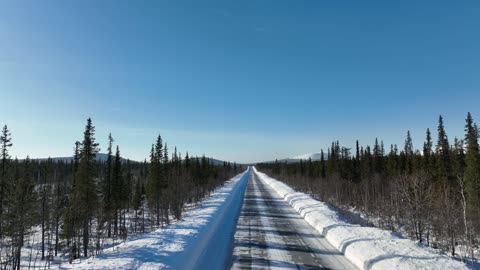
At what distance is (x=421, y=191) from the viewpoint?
72.7ft

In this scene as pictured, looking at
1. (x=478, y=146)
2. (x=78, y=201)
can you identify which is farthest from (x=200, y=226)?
(x=478, y=146)

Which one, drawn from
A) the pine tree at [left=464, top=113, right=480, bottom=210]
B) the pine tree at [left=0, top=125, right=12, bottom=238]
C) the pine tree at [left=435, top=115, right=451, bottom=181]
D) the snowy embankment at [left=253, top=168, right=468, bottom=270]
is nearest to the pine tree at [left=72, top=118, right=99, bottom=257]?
the pine tree at [left=0, top=125, right=12, bottom=238]

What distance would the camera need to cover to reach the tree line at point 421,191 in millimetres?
21703

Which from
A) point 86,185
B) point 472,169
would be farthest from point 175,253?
point 472,169

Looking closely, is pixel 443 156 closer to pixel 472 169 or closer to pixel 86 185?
pixel 472 169

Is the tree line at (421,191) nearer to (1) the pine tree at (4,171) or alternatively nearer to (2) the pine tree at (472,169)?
(2) the pine tree at (472,169)

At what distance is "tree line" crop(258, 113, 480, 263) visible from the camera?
21.7 m

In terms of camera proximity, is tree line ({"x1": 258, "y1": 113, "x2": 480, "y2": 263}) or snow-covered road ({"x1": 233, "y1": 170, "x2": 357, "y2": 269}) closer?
snow-covered road ({"x1": 233, "y1": 170, "x2": 357, "y2": 269})

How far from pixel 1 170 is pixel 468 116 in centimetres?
6537

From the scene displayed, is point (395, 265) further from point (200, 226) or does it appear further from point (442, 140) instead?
point (442, 140)

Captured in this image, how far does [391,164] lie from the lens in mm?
68625

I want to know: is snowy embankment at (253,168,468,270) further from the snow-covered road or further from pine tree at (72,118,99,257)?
pine tree at (72,118,99,257)

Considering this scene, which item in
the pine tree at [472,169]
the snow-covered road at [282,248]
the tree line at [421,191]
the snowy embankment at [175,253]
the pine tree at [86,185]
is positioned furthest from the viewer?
the pine tree at [472,169]

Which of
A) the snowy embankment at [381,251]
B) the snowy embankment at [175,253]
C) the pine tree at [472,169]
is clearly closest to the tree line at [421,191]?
the pine tree at [472,169]
